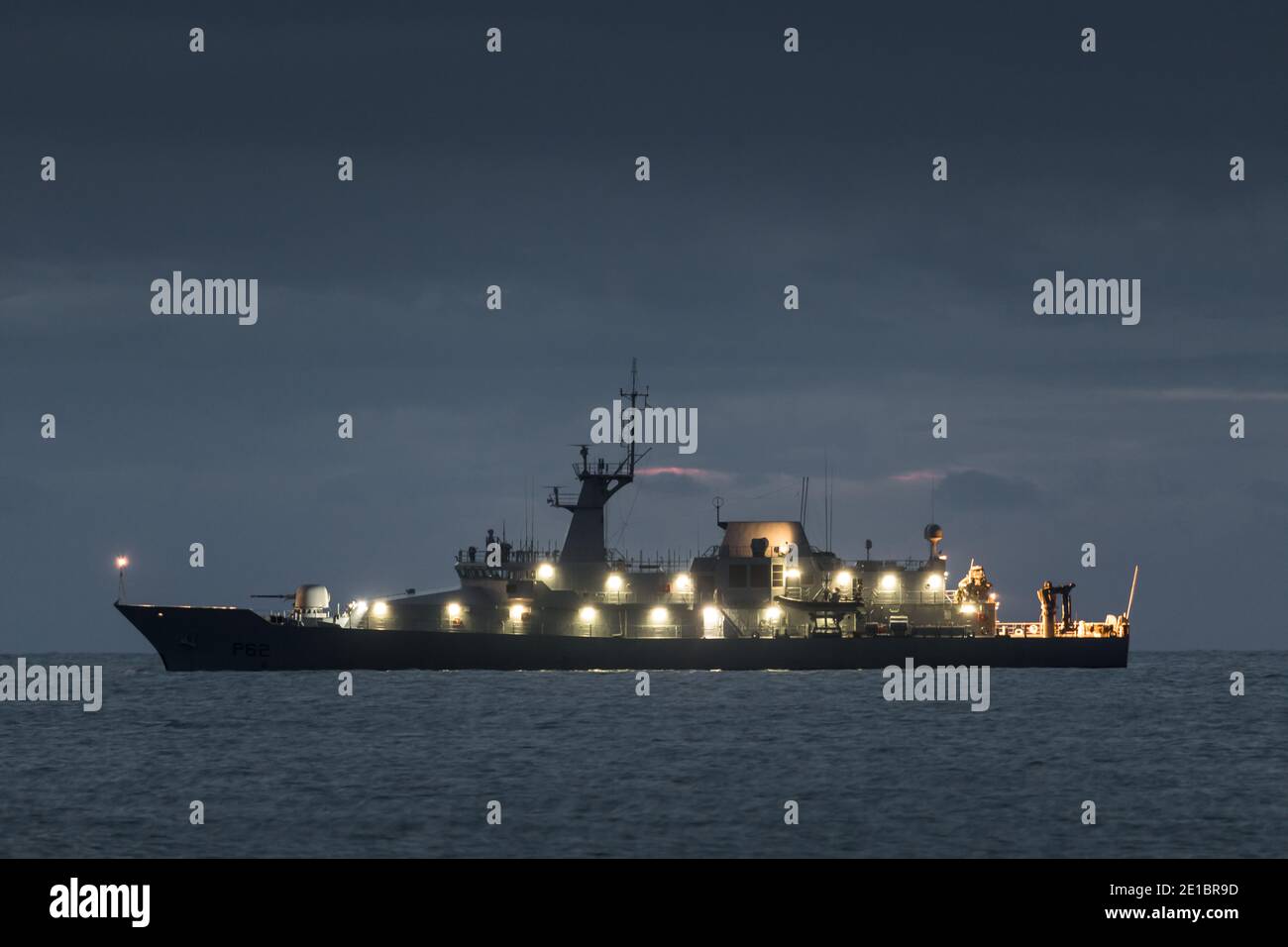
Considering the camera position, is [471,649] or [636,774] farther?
[471,649]

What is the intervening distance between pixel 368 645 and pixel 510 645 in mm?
7375

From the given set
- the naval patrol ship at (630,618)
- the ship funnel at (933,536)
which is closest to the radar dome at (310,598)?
the naval patrol ship at (630,618)

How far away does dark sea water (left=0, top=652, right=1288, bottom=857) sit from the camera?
31578mm

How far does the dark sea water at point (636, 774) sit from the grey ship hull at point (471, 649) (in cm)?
273

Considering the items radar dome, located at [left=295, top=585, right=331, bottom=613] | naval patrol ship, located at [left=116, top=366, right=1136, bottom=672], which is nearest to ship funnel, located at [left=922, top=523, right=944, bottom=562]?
naval patrol ship, located at [left=116, top=366, right=1136, bottom=672]

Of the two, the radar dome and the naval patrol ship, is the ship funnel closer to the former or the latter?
the naval patrol ship

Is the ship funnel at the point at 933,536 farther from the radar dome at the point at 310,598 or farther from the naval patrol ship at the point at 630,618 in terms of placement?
the radar dome at the point at 310,598

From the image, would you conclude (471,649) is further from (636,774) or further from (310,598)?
(636,774)

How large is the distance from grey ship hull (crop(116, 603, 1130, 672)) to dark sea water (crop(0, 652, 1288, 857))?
8.95 ft

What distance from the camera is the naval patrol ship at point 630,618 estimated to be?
244 ft

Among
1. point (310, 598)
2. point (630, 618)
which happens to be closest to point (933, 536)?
point (630, 618)

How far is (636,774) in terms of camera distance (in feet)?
137

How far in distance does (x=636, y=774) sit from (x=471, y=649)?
33120 millimetres
